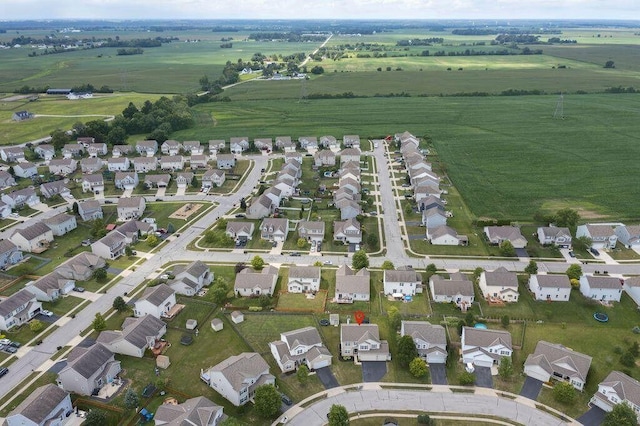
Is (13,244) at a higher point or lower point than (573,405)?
higher

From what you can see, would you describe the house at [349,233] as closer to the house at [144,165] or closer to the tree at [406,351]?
the tree at [406,351]

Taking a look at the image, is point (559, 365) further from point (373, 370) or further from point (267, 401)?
point (267, 401)

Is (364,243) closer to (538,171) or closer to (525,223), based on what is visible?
(525,223)

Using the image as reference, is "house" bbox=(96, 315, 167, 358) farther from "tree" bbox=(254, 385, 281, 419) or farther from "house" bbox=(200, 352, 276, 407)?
"tree" bbox=(254, 385, 281, 419)

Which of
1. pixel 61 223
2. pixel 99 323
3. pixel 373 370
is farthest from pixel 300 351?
pixel 61 223

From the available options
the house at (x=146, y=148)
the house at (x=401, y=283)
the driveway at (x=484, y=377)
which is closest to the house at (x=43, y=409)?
the house at (x=401, y=283)

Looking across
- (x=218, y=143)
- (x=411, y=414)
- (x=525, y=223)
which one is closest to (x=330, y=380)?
(x=411, y=414)
